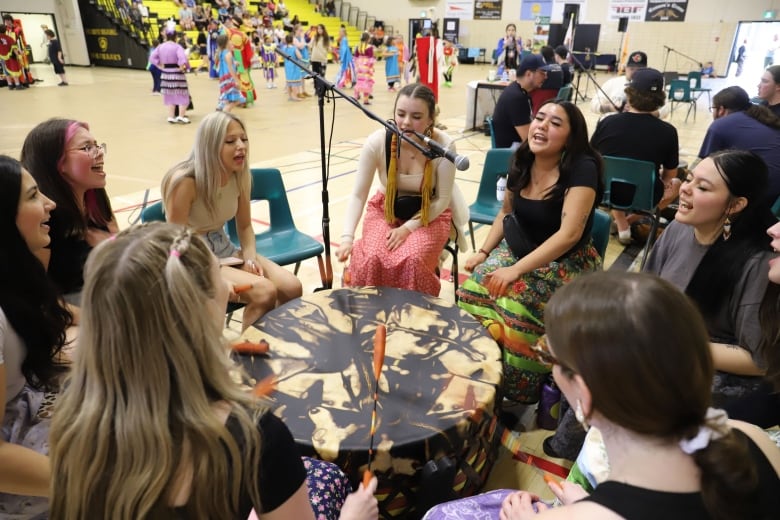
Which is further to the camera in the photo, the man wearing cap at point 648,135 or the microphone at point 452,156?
the man wearing cap at point 648,135

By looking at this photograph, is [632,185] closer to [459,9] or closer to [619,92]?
[619,92]

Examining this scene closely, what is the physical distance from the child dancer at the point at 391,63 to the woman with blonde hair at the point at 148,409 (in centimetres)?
1162

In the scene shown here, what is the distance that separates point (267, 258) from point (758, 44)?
1961cm

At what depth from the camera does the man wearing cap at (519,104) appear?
14.7ft

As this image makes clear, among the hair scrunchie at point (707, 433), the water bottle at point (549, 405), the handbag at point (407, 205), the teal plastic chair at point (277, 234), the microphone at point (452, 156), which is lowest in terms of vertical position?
the water bottle at point (549, 405)

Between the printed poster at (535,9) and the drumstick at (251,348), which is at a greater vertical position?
the printed poster at (535,9)

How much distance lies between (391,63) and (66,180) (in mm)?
11219

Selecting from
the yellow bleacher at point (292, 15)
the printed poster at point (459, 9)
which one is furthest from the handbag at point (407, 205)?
the printed poster at point (459, 9)

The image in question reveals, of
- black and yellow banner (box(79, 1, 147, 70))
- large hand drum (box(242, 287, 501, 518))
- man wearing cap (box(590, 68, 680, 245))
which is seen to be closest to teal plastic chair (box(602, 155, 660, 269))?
Answer: man wearing cap (box(590, 68, 680, 245))

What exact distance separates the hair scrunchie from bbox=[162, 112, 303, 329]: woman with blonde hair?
1.71 meters

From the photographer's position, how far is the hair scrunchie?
782mm

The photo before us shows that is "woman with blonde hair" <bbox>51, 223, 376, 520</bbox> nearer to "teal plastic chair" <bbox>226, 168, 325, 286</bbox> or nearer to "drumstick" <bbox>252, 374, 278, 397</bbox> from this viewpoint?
"drumstick" <bbox>252, 374, 278, 397</bbox>

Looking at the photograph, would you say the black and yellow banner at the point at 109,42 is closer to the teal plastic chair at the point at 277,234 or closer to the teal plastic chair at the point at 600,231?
the teal plastic chair at the point at 277,234

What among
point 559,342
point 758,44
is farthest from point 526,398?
point 758,44
